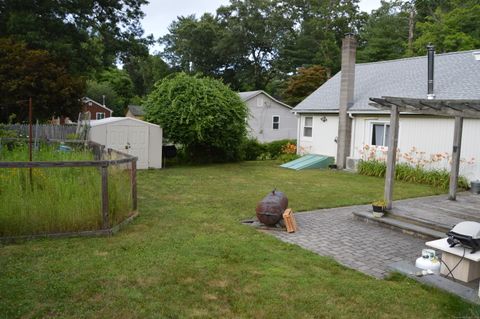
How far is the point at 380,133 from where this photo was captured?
15.6 meters

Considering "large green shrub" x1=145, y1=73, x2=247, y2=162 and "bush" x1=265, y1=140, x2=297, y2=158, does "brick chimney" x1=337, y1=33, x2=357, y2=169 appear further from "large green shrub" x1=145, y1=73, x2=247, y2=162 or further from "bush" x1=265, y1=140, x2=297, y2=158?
"bush" x1=265, y1=140, x2=297, y2=158

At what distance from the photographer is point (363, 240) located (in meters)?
6.69

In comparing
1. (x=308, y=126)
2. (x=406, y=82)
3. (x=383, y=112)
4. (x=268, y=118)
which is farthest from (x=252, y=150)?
(x=268, y=118)

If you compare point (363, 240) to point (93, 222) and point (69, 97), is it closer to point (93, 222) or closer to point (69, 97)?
point (93, 222)

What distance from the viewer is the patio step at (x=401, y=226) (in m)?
6.83

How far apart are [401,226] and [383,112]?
844 cm

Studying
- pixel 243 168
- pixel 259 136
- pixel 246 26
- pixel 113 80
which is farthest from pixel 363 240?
pixel 113 80

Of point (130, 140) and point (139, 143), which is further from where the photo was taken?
point (139, 143)

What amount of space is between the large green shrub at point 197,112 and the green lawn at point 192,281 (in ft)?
28.2

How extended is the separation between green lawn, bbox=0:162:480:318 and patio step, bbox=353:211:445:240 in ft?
7.71

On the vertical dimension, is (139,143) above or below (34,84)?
below

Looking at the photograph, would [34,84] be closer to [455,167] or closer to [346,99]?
[346,99]

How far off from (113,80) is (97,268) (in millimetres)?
59920

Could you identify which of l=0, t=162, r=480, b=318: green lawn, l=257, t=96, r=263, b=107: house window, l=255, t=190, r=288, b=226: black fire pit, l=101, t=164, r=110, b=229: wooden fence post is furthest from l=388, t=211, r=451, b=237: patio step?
l=257, t=96, r=263, b=107: house window
